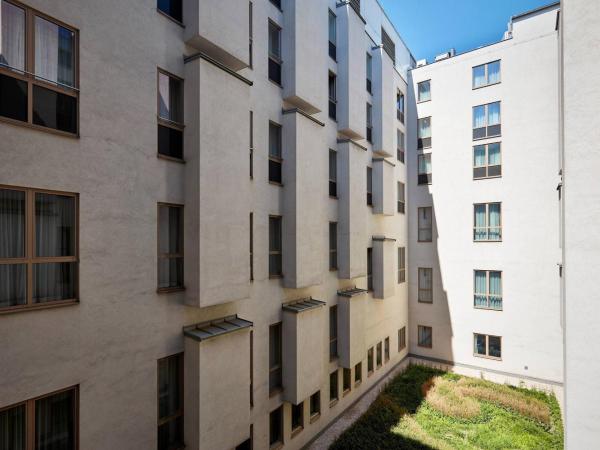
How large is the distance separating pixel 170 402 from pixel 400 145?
18.2m

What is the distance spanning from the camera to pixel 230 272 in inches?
309

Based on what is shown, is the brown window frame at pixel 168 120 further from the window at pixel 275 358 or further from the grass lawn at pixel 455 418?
the grass lawn at pixel 455 418

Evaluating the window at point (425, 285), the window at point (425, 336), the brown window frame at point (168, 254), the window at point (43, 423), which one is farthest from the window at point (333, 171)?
the window at point (425, 336)

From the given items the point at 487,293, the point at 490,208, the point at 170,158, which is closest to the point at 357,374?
the point at 487,293

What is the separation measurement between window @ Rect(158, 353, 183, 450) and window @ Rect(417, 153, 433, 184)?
17.7m

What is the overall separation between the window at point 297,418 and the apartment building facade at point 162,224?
0.37ft

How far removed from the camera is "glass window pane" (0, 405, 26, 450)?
507cm

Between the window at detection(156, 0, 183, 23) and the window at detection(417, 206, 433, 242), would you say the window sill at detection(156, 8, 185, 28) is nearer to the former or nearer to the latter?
the window at detection(156, 0, 183, 23)

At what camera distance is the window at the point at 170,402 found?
7090 mm

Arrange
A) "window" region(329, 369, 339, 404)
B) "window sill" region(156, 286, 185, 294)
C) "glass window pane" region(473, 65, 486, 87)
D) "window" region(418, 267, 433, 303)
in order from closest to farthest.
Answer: "window sill" region(156, 286, 185, 294) < "window" region(329, 369, 339, 404) < "glass window pane" region(473, 65, 486, 87) < "window" region(418, 267, 433, 303)

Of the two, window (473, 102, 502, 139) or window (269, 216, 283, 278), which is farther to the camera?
window (473, 102, 502, 139)

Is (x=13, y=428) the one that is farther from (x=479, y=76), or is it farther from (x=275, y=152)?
(x=479, y=76)

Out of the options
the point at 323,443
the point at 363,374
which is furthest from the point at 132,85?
the point at 363,374

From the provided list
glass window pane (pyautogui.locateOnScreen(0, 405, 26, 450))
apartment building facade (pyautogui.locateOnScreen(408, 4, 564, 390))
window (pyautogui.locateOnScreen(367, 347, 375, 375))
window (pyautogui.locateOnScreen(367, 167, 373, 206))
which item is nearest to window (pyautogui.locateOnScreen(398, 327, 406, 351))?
apartment building facade (pyautogui.locateOnScreen(408, 4, 564, 390))
